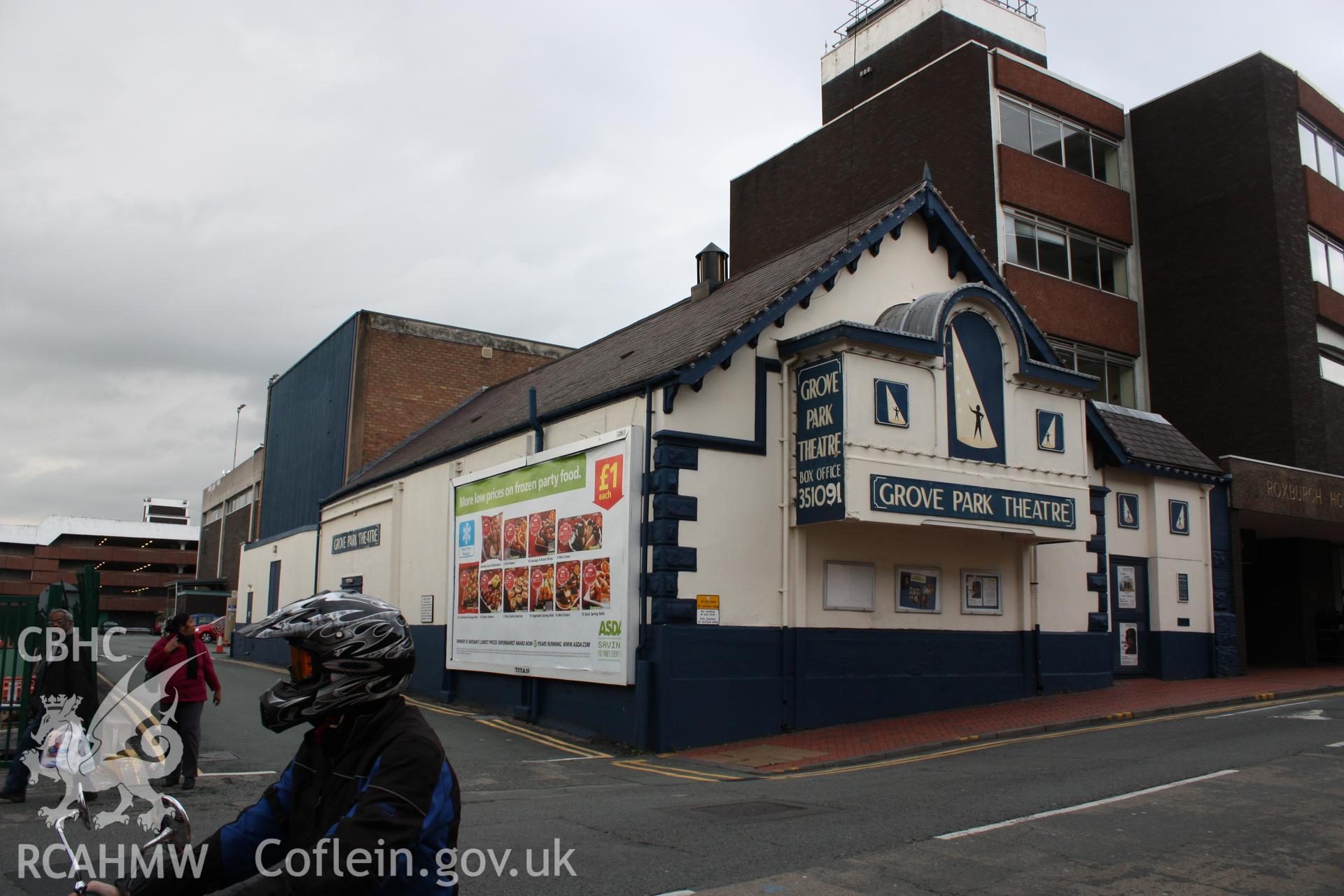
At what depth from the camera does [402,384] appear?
97.5 ft

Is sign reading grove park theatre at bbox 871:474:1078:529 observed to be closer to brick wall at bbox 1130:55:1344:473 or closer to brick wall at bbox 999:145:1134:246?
brick wall at bbox 999:145:1134:246

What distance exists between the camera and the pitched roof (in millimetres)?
20359

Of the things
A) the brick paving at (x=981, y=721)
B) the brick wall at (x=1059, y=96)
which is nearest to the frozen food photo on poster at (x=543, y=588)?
the brick paving at (x=981, y=721)

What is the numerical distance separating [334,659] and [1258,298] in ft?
96.4

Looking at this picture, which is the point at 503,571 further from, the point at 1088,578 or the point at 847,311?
the point at 1088,578

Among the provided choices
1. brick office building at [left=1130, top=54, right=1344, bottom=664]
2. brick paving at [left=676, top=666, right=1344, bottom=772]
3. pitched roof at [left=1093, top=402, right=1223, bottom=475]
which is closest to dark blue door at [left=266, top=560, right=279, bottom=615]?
brick paving at [left=676, top=666, right=1344, bottom=772]

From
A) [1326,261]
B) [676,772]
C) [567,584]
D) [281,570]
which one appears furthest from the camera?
[281,570]

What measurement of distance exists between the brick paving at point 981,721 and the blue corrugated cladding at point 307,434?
1840 centimetres

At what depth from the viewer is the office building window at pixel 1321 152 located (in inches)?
1132

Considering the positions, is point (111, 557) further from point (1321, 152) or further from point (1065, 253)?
point (1321, 152)

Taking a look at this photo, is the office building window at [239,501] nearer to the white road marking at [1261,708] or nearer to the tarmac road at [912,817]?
the tarmac road at [912,817]

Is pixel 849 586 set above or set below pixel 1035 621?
above

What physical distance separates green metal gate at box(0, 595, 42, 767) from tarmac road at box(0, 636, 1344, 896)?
1033 mm

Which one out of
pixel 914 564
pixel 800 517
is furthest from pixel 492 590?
pixel 914 564
